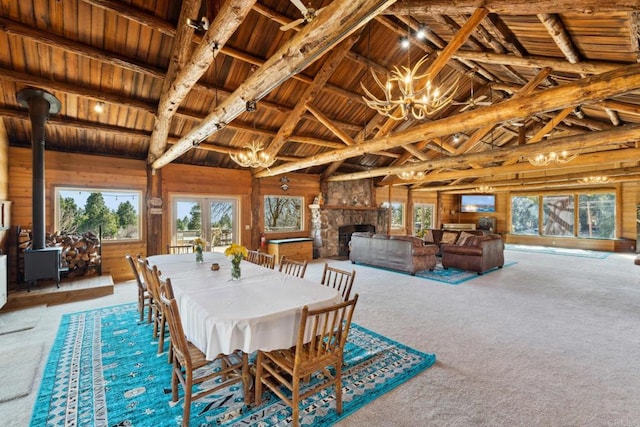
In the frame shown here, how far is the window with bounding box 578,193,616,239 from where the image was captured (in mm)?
11531

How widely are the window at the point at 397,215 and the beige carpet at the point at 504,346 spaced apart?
605 cm

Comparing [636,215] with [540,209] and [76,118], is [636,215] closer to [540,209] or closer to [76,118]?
[540,209]

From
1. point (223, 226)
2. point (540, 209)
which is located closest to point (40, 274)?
point (223, 226)

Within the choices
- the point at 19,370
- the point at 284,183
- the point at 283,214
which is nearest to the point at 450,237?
the point at 283,214

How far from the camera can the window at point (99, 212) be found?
5875 mm

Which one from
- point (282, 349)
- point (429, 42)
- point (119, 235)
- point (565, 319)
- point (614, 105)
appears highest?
point (429, 42)

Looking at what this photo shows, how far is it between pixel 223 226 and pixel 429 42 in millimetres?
6553

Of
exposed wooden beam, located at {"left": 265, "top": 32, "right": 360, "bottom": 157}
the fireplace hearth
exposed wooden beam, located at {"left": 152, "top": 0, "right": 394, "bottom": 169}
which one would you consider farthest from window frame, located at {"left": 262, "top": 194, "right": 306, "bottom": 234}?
exposed wooden beam, located at {"left": 152, "top": 0, "right": 394, "bottom": 169}

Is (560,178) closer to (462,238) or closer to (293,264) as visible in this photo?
(462,238)

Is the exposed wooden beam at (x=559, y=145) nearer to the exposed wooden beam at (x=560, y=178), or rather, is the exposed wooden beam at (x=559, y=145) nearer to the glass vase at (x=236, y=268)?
the glass vase at (x=236, y=268)

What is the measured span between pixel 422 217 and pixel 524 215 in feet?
16.7

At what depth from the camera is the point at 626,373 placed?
2.68 meters

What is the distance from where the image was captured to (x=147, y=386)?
244cm

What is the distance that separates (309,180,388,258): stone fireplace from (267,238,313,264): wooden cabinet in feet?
2.08
